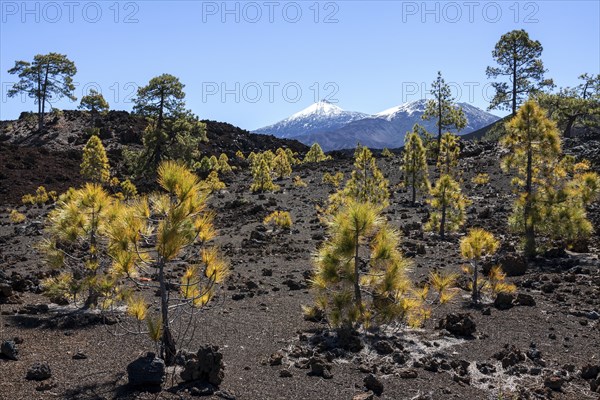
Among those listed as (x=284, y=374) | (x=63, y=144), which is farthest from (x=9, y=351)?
(x=63, y=144)

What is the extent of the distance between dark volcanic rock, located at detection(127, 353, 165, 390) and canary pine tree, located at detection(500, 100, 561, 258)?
445 inches

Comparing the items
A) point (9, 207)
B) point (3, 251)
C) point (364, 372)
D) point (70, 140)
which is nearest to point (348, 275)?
point (364, 372)

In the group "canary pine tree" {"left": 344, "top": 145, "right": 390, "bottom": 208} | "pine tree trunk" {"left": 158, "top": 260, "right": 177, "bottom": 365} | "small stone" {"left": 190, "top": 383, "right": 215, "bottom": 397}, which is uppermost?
"canary pine tree" {"left": 344, "top": 145, "right": 390, "bottom": 208}

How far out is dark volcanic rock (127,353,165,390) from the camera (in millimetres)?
5133

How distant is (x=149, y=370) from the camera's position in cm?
514

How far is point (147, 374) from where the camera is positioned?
5.13 m

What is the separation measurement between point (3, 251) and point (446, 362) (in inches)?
634

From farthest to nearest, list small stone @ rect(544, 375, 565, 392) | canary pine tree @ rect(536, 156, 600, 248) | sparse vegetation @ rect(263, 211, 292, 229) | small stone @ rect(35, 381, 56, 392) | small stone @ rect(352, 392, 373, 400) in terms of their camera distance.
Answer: sparse vegetation @ rect(263, 211, 292, 229) → canary pine tree @ rect(536, 156, 600, 248) → small stone @ rect(544, 375, 565, 392) → small stone @ rect(352, 392, 373, 400) → small stone @ rect(35, 381, 56, 392)

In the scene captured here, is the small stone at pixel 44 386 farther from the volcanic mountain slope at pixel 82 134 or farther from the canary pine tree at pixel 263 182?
the volcanic mountain slope at pixel 82 134

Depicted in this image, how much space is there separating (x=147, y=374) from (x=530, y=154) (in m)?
12.1

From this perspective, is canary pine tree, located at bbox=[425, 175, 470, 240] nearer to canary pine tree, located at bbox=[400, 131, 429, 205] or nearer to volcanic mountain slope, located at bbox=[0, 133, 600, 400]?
volcanic mountain slope, located at bbox=[0, 133, 600, 400]

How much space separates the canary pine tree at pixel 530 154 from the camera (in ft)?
42.0

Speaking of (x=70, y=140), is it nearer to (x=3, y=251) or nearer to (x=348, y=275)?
(x=3, y=251)

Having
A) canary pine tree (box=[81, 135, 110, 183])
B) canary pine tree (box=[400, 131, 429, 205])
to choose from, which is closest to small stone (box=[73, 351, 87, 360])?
canary pine tree (box=[400, 131, 429, 205])
